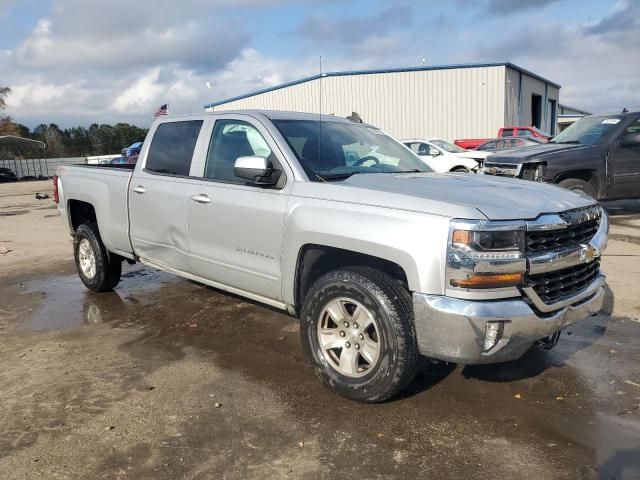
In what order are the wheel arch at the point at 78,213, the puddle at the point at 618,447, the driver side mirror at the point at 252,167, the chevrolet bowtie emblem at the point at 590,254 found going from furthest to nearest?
the wheel arch at the point at 78,213 < the driver side mirror at the point at 252,167 < the chevrolet bowtie emblem at the point at 590,254 < the puddle at the point at 618,447

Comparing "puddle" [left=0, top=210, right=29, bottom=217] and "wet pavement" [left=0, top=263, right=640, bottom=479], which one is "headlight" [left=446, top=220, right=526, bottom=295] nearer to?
"wet pavement" [left=0, top=263, right=640, bottom=479]

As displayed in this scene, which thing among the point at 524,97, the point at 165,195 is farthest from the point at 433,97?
the point at 165,195

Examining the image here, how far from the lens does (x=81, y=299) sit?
6.13 m

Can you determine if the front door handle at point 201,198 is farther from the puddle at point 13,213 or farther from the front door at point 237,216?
the puddle at point 13,213

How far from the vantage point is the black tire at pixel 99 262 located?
19.6 feet

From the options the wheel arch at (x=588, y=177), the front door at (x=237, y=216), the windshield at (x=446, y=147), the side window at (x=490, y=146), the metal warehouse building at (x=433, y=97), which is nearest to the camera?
the front door at (x=237, y=216)

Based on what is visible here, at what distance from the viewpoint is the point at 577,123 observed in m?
10.7

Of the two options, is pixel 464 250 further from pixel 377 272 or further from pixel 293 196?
pixel 293 196

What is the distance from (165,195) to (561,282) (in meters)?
3.27

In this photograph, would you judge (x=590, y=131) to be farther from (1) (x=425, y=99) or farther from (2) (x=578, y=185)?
(1) (x=425, y=99)

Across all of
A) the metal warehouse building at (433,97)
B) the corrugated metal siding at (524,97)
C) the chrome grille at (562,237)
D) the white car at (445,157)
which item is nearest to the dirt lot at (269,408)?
the chrome grille at (562,237)

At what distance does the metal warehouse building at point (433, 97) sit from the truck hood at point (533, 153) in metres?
18.8

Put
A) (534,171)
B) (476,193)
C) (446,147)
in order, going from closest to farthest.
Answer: (476,193) → (534,171) → (446,147)

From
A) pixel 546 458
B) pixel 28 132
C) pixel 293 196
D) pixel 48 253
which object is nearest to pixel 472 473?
pixel 546 458
